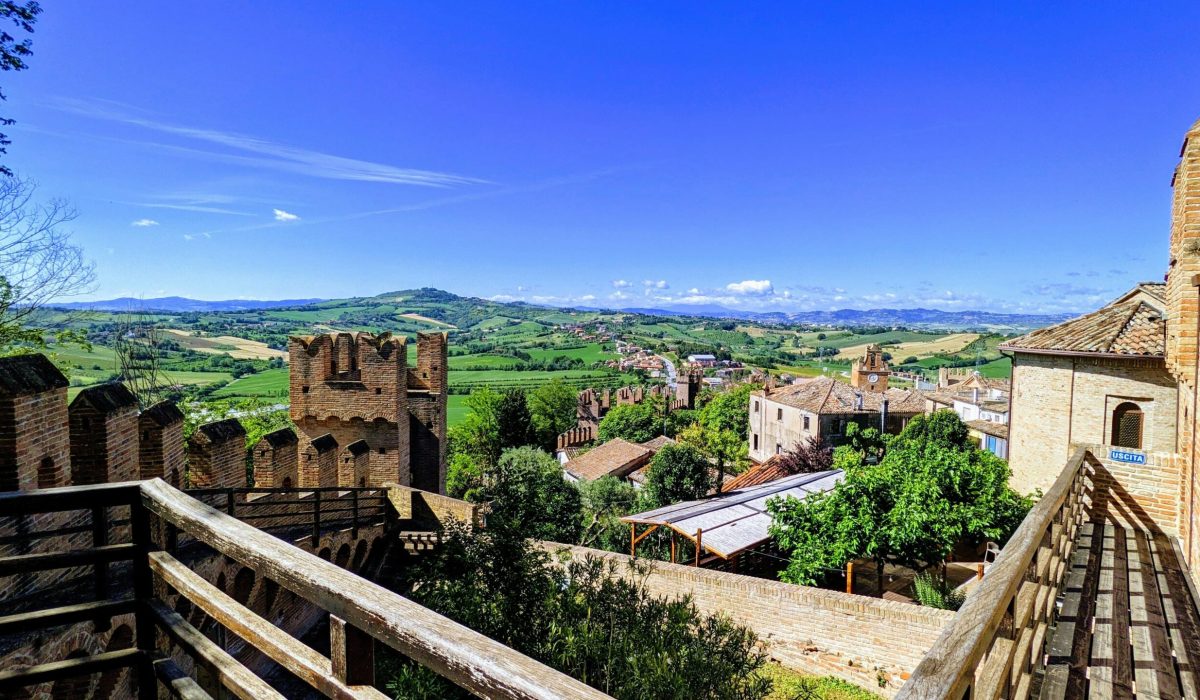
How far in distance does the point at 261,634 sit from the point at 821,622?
12.5m

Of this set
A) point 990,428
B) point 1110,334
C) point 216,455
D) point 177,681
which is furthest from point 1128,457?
point 990,428

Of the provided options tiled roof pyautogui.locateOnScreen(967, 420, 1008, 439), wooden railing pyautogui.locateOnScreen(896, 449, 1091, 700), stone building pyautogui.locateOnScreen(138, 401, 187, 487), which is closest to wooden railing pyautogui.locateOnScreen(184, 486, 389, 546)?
stone building pyautogui.locateOnScreen(138, 401, 187, 487)

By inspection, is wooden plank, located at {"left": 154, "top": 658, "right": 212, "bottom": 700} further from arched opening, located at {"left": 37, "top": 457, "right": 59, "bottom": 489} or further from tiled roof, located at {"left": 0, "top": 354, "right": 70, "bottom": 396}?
arched opening, located at {"left": 37, "top": 457, "right": 59, "bottom": 489}

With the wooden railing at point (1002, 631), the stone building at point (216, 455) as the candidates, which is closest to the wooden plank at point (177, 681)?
the wooden railing at point (1002, 631)

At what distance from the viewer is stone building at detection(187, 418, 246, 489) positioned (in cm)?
728

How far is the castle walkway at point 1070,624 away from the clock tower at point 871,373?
155ft

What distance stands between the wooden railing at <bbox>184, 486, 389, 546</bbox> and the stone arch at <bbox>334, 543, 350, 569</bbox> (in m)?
0.28

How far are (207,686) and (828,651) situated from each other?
1245 centimetres

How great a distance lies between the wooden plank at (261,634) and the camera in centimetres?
153

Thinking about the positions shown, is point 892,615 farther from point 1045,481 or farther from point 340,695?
point 340,695

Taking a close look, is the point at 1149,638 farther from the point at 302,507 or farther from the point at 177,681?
the point at 302,507

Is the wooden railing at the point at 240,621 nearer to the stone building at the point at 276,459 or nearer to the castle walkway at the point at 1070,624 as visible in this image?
the castle walkway at the point at 1070,624

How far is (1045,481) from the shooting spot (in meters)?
16.7

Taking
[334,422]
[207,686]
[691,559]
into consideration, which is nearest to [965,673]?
[207,686]
